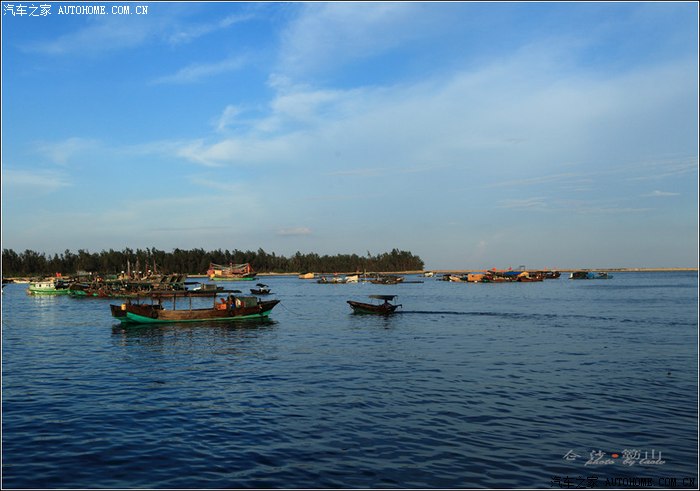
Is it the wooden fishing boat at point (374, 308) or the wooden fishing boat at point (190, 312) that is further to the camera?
the wooden fishing boat at point (374, 308)

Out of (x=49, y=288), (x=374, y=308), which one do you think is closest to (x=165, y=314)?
(x=374, y=308)

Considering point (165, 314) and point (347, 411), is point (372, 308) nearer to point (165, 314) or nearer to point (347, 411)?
point (165, 314)

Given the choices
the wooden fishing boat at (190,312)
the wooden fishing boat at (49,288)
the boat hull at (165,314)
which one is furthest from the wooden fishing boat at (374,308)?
the wooden fishing boat at (49,288)

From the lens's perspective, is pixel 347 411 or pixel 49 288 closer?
pixel 347 411

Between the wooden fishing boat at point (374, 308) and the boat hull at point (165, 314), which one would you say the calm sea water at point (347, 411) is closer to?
the boat hull at point (165, 314)

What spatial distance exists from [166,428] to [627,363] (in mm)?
27219

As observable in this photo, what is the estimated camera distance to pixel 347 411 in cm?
2125

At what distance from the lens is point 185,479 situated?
47.8ft

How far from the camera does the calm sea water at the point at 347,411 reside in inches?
602

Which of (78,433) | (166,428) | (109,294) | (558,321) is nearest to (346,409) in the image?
(166,428)

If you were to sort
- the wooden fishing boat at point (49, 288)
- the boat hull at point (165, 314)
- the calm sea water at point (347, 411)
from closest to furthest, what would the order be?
the calm sea water at point (347, 411)
the boat hull at point (165, 314)
the wooden fishing boat at point (49, 288)

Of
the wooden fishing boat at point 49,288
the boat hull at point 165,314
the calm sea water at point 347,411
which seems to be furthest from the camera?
the wooden fishing boat at point 49,288

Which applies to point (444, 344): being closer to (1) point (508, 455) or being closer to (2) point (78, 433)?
(1) point (508, 455)

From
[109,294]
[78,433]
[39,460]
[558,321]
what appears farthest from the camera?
[109,294]
